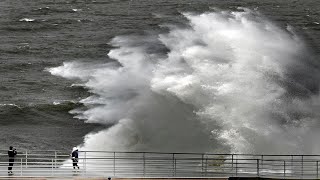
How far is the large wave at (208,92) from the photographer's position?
64312mm

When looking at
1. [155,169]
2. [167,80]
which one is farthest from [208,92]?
[155,169]

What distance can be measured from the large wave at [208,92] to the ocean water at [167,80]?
0.32ft

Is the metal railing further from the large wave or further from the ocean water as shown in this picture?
the ocean water

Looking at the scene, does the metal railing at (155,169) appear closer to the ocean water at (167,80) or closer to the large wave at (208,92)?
the large wave at (208,92)

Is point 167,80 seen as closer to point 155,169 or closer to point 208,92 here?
point 208,92

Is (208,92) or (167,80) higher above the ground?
(167,80)

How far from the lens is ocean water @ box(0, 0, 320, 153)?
215 feet

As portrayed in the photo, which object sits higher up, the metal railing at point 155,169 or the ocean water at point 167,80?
the ocean water at point 167,80

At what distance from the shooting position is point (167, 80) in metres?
73.9

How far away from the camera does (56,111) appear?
76.7 meters

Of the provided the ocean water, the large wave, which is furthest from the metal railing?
the ocean water

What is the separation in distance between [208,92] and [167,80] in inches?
192

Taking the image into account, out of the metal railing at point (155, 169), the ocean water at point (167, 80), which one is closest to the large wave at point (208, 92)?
the ocean water at point (167, 80)

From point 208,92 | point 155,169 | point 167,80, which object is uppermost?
point 167,80
